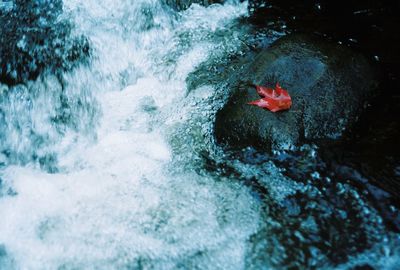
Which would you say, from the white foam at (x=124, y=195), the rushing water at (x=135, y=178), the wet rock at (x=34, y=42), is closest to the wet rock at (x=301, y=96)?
the rushing water at (x=135, y=178)

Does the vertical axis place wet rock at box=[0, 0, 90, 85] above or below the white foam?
above

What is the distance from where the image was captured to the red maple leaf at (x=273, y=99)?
3.80 m

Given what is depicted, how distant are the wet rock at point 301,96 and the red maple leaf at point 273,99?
0.17ft

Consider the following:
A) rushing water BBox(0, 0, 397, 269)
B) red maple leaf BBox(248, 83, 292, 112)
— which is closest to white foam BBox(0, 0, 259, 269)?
rushing water BBox(0, 0, 397, 269)

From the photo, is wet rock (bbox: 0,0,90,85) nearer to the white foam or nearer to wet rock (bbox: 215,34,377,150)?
the white foam

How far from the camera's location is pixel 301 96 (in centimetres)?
387

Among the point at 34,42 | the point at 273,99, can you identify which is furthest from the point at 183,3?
the point at 273,99

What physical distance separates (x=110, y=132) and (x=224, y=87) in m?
1.53

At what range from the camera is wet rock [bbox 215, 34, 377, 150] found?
377 cm

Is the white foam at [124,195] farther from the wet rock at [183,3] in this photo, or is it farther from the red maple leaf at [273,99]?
the wet rock at [183,3]

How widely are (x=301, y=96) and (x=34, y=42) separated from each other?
380cm

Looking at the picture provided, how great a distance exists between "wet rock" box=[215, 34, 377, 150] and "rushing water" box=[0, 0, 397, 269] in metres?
0.28

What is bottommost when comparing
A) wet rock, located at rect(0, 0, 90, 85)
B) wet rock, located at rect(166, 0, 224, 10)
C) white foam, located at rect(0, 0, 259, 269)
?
white foam, located at rect(0, 0, 259, 269)

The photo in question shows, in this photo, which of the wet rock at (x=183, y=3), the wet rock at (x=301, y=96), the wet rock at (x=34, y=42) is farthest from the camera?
the wet rock at (x=183, y=3)
